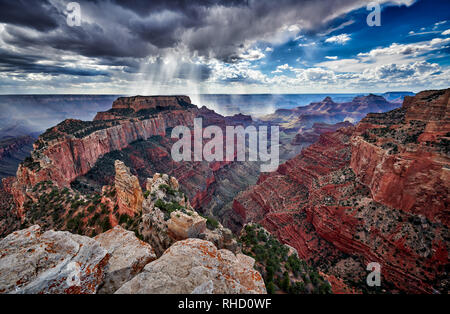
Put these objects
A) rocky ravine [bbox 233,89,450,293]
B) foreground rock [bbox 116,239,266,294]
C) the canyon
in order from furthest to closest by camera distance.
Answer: rocky ravine [bbox 233,89,450,293]
the canyon
foreground rock [bbox 116,239,266,294]

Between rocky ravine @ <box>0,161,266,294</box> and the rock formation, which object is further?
the rock formation

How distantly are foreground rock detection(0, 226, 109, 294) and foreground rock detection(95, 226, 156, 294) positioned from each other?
16.1 inches

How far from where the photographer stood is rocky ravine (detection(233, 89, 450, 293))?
24.0m

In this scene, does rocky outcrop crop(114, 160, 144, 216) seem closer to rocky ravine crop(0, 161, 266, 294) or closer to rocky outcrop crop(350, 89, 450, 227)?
rocky ravine crop(0, 161, 266, 294)

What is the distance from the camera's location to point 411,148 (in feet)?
86.3

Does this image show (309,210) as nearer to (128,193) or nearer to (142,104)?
(128,193)

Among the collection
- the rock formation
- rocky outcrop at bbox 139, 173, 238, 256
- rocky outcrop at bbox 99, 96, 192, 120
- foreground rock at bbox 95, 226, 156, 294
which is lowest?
the rock formation

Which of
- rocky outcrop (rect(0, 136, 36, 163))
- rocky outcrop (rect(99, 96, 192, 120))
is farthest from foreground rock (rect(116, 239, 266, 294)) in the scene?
rocky outcrop (rect(0, 136, 36, 163))

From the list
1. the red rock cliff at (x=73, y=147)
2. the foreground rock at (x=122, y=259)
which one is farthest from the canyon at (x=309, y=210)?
the red rock cliff at (x=73, y=147)

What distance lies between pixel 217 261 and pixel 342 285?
88.0 feet

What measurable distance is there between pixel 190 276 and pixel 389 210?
3476 cm

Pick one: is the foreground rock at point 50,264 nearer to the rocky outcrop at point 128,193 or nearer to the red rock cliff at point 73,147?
the rocky outcrop at point 128,193

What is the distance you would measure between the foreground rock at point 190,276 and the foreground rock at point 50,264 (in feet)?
5.48

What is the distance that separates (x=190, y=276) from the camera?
271 inches
